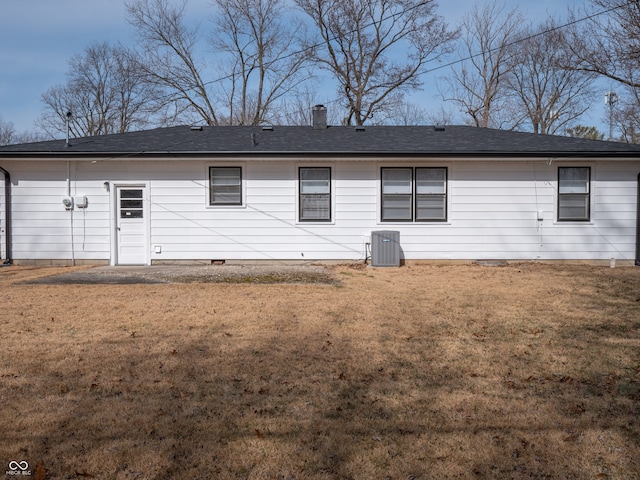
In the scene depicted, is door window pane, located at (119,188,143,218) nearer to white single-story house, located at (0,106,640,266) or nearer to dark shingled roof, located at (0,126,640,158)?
white single-story house, located at (0,106,640,266)

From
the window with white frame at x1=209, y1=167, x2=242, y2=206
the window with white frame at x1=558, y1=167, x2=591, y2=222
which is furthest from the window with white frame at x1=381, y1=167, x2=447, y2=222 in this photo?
the window with white frame at x1=209, y1=167, x2=242, y2=206

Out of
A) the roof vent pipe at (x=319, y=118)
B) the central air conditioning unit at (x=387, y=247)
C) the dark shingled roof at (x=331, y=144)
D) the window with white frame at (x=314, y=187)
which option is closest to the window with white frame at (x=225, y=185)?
the dark shingled roof at (x=331, y=144)

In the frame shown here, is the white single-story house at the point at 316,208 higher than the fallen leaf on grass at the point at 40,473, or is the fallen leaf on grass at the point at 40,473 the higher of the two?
the white single-story house at the point at 316,208

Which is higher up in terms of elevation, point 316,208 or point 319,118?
point 319,118

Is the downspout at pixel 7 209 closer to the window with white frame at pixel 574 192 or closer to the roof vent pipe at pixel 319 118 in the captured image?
the roof vent pipe at pixel 319 118

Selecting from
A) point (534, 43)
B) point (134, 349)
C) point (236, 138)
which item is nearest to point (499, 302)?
point (134, 349)

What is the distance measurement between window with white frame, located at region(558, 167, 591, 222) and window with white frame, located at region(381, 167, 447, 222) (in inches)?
111

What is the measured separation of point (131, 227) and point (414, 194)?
692 centimetres

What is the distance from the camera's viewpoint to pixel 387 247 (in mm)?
12398

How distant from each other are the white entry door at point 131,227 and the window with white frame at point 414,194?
5.84 meters

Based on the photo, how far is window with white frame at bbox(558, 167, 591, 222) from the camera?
42.0 feet

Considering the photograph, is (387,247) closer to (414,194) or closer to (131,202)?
(414,194)

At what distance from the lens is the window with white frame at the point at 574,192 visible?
42.0ft

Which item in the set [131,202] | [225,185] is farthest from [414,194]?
[131,202]
